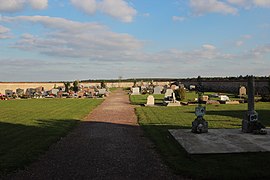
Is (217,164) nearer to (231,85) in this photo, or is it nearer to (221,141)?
(221,141)

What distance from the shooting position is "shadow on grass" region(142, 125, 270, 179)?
6.38 meters

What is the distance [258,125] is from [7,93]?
1636 inches

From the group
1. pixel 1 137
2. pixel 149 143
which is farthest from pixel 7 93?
pixel 149 143

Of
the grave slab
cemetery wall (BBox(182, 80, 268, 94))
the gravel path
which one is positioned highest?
cemetery wall (BBox(182, 80, 268, 94))

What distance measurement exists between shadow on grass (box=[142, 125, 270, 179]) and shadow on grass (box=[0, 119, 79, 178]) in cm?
376

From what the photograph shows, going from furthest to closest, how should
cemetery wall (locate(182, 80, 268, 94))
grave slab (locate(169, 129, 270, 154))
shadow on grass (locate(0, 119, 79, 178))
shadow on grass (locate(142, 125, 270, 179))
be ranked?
cemetery wall (locate(182, 80, 268, 94)) < grave slab (locate(169, 129, 270, 154)) < shadow on grass (locate(0, 119, 79, 178)) < shadow on grass (locate(142, 125, 270, 179))

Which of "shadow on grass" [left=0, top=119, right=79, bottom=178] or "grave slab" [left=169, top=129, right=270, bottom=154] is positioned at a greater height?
Answer: "grave slab" [left=169, top=129, right=270, bottom=154]

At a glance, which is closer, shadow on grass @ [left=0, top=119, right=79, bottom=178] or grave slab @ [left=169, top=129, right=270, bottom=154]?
shadow on grass @ [left=0, top=119, right=79, bottom=178]

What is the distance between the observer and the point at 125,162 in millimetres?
7617

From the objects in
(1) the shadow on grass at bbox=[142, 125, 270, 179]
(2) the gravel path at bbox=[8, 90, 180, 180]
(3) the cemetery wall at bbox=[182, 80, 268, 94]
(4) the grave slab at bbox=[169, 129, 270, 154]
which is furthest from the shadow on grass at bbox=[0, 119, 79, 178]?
(3) the cemetery wall at bbox=[182, 80, 268, 94]

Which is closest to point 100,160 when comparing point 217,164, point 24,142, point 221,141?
point 217,164

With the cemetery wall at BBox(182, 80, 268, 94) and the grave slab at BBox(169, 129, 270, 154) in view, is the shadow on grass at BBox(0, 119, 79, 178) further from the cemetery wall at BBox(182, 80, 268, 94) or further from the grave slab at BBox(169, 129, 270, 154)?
the cemetery wall at BBox(182, 80, 268, 94)

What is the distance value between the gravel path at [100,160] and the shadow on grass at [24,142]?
0.36 m

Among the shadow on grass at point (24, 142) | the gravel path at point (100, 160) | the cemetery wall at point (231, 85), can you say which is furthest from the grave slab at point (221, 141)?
the cemetery wall at point (231, 85)
